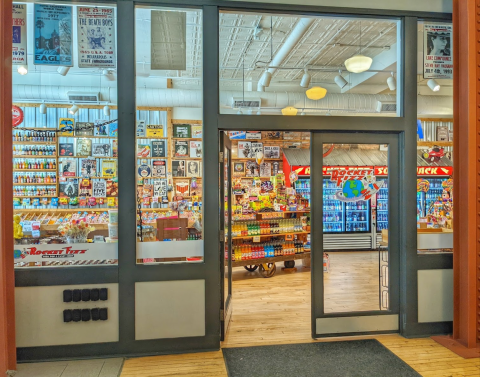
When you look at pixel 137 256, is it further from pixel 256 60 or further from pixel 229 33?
pixel 256 60

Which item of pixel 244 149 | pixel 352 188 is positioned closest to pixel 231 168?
pixel 352 188

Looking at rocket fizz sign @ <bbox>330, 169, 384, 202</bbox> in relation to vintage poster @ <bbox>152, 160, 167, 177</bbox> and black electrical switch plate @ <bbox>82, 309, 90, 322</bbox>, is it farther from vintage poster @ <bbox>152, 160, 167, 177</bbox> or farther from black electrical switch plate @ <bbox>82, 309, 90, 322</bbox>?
black electrical switch plate @ <bbox>82, 309, 90, 322</bbox>

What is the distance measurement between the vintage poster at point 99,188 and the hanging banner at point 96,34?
50.4 inches

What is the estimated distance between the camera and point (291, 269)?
683 centimetres

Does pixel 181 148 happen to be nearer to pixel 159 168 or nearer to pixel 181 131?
pixel 181 131

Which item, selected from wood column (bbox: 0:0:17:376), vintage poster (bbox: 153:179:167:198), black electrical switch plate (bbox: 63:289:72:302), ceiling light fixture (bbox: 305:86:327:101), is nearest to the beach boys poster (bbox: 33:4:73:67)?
wood column (bbox: 0:0:17:376)

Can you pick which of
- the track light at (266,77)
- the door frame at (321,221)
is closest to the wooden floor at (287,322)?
the door frame at (321,221)

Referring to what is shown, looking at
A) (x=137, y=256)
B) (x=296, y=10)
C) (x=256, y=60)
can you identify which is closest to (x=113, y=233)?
(x=137, y=256)

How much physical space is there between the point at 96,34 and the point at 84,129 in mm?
1330

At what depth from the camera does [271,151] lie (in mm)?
9203

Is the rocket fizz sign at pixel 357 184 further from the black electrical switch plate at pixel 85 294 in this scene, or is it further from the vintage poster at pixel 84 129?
the vintage poster at pixel 84 129

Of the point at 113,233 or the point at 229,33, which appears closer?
the point at 113,233

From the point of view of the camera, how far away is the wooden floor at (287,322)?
3031 mm

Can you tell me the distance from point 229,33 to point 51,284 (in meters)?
4.72
